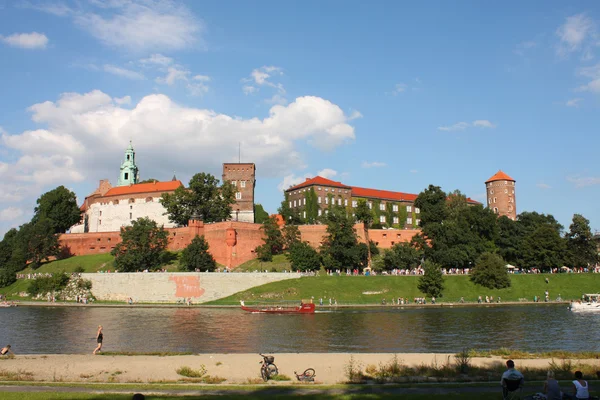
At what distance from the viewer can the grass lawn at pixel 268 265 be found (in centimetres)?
6044

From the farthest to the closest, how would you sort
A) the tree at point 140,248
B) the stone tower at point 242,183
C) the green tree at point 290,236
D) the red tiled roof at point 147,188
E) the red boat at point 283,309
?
the red tiled roof at point 147,188 < the stone tower at point 242,183 < the green tree at point 290,236 < the tree at point 140,248 < the red boat at point 283,309

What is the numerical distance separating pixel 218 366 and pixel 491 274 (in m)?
42.1

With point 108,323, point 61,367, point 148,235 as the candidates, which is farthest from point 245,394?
point 148,235

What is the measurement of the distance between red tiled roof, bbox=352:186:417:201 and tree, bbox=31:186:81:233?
156ft

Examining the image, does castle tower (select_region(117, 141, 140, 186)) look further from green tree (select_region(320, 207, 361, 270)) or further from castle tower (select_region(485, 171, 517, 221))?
castle tower (select_region(485, 171, 517, 221))

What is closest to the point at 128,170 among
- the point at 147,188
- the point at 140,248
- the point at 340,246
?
the point at 147,188

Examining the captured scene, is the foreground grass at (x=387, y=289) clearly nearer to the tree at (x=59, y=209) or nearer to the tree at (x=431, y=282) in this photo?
the tree at (x=431, y=282)

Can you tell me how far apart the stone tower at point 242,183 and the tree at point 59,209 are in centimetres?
2390

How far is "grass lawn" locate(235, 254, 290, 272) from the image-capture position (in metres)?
60.4

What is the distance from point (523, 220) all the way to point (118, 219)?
64.4 metres

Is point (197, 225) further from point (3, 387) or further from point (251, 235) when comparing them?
point (3, 387)

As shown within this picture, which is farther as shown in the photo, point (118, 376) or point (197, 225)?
point (197, 225)

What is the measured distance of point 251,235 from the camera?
66.2 m

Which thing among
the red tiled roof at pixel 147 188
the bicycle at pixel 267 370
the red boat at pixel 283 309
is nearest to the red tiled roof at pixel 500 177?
the red tiled roof at pixel 147 188
